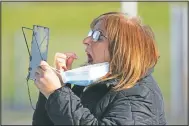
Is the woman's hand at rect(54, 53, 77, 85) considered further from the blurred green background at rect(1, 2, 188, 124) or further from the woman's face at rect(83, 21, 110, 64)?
the blurred green background at rect(1, 2, 188, 124)

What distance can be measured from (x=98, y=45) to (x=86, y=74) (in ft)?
0.48

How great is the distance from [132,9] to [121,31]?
2798 mm

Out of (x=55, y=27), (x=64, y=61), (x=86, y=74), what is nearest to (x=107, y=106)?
(x=86, y=74)

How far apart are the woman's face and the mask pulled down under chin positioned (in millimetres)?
37

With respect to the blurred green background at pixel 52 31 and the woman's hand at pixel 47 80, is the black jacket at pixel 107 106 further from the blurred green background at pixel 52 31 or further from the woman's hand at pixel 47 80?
the blurred green background at pixel 52 31

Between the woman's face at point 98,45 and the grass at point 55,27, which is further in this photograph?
the grass at point 55,27

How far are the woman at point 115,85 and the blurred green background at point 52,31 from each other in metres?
6.12

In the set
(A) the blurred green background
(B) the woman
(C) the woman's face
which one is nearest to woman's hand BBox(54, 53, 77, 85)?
(B) the woman

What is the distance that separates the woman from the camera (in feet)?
6.21

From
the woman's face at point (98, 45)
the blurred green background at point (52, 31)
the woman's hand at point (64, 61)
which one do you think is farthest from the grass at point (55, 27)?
the woman's face at point (98, 45)

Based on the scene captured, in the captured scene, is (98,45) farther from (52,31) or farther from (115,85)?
(52,31)

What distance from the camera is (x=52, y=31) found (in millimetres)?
8492

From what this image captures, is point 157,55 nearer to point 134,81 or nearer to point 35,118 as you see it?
point 134,81

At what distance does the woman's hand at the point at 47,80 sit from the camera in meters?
1.96
